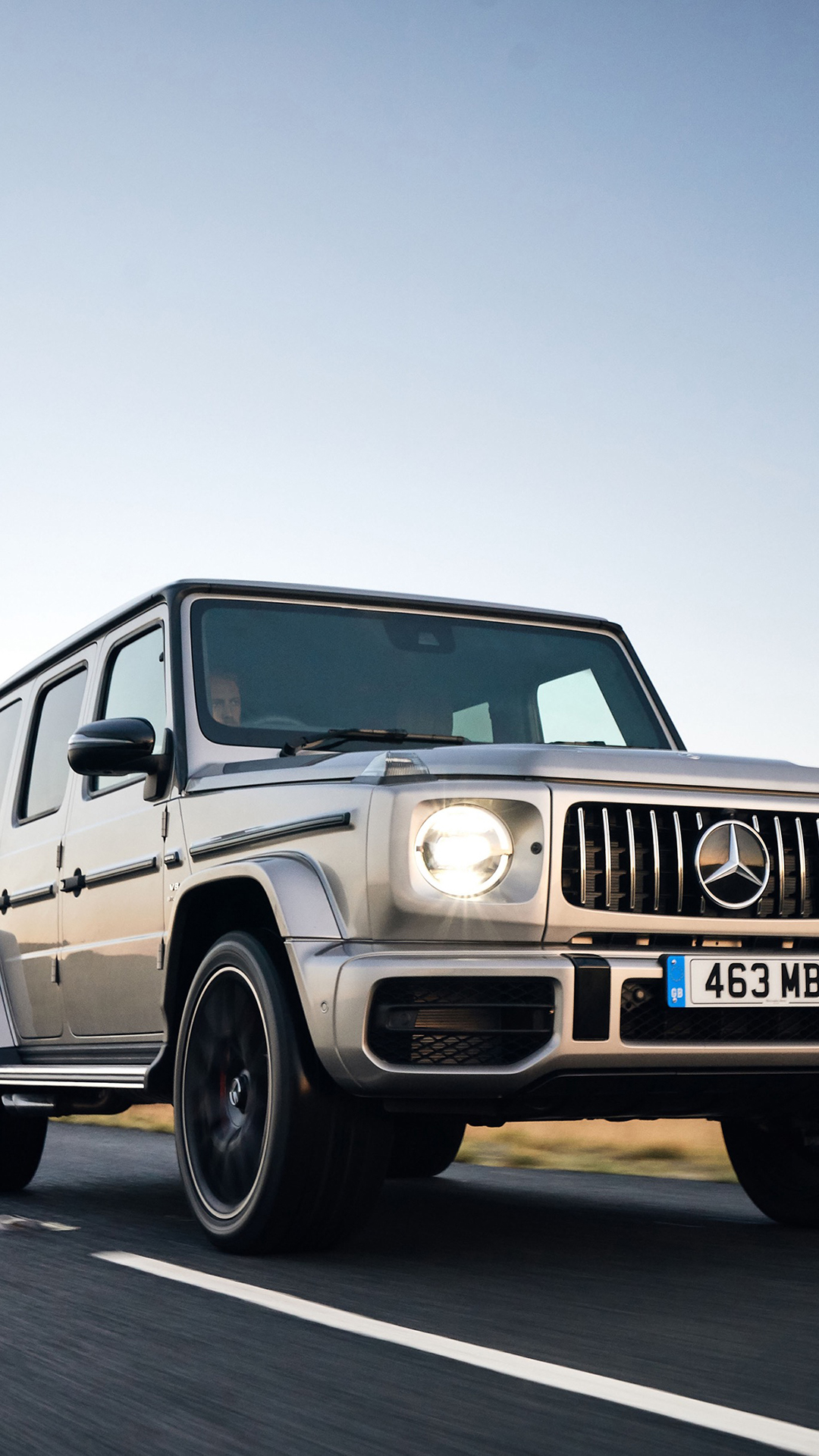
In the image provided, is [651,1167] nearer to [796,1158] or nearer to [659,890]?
[796,1158]

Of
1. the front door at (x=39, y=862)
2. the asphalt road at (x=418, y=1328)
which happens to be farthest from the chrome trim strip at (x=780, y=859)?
the front door at (x=39, y=862)

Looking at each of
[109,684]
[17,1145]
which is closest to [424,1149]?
[17,1145]

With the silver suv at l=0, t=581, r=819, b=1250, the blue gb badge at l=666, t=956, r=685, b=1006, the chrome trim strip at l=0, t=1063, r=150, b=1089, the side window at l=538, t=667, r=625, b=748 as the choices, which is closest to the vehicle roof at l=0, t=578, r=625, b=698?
the silver suv at l=0, t=581, r=819, b=1250

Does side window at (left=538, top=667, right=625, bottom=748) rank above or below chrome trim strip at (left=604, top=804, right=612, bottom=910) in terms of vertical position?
above

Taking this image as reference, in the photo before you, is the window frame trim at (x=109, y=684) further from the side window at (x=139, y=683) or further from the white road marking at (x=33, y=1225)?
the white road marking at (x=33, y=1225)

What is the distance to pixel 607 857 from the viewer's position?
450 centimetres

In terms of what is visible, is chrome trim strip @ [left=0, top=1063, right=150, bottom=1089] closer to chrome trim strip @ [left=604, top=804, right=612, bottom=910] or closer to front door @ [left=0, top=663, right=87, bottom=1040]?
front door @ [left=0, top=663, right=87, bottom=1040]

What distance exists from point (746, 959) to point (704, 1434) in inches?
70.2

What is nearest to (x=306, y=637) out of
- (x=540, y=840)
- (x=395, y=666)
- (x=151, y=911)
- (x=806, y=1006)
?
(x=395, y=666)

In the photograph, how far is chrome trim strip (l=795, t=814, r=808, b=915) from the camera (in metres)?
4.70

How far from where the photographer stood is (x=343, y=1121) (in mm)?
4590

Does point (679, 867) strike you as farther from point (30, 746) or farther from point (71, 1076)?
point (30, 746)

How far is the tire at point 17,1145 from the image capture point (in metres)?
7.38

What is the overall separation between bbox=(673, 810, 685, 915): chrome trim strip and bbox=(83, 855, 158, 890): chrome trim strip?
73.8 inches
